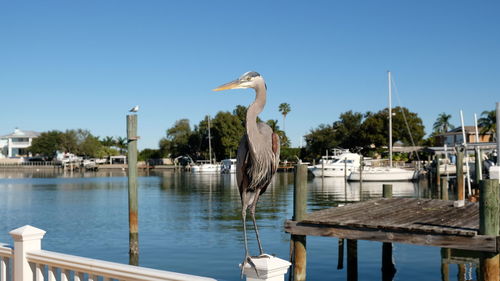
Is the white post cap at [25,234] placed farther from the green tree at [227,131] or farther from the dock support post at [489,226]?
the green tree at [227,131]

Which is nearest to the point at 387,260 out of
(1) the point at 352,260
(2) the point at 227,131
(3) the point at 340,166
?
(1) the point at 352,260

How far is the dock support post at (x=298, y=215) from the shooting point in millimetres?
9203

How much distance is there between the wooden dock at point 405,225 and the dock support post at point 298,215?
0.21 metres

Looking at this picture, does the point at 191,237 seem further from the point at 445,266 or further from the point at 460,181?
the point at 460,181

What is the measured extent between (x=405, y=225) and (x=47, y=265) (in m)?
→ 5.26

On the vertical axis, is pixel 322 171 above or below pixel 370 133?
below

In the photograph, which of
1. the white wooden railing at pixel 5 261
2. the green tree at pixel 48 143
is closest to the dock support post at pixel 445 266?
the white wooden railing at pixel 5 261

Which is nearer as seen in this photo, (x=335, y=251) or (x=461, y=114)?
(x=335, y=251)

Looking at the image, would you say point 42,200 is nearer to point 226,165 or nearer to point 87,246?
point 87,246

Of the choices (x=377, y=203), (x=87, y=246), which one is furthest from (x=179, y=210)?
(x=377, y=203)

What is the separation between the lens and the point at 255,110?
5.28m

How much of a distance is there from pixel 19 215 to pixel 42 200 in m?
9.68

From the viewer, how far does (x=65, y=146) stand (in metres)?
118

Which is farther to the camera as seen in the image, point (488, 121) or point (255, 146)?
point (488, 121)
